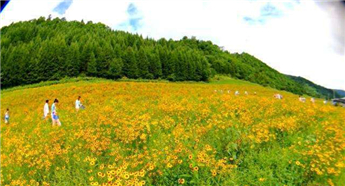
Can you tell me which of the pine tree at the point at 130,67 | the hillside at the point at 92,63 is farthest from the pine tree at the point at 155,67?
the pine tree at the point at 130,67

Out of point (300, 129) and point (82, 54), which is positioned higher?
point (82, 54)

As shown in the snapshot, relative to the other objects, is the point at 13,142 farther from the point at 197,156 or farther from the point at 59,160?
the point at 197,156

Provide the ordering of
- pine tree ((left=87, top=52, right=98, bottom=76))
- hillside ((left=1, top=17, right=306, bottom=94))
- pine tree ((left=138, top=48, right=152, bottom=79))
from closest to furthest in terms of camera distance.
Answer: hillside ((left=1, top=17, right=306, bottom=94))
pine tree ((left=87, top=52, right=98, bottom=76))
pine tree ((left=138, top=48, right=152, bottom=79))

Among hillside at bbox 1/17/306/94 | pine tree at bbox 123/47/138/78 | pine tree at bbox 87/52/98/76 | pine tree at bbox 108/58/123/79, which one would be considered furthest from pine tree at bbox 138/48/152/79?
pine tree at bbox 87/52/98/76

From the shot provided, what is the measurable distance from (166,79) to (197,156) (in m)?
64.3

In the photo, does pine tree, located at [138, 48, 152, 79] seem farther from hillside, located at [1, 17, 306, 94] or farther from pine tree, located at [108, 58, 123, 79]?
pine tree, located at [108, 58, 123, 79]

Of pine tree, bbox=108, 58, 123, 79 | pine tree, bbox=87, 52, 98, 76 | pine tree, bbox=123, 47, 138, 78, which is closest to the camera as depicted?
pine tree, bbox=87, 52, 98, 76

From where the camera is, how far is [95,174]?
4992 mm

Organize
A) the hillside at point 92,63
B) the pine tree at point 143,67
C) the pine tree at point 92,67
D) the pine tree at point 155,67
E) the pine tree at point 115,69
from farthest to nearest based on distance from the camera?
the pine tree at point 155,67, the pine tree at point 143,67, the pine tree at point 115,69, the pine tree at point 92,67, the hillside at point 92,63

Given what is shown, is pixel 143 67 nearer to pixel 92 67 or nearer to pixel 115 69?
pixel 115 69

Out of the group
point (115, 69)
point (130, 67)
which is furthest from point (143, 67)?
point (115, 69)

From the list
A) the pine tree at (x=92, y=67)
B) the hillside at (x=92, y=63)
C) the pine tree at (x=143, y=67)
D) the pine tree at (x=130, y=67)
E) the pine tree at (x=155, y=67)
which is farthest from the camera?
the pine tree at (x=155, y=67)

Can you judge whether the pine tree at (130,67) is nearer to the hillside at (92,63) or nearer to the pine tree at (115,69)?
the hillside at (92,63)

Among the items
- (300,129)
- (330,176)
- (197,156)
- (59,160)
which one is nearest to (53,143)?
(59,160)
